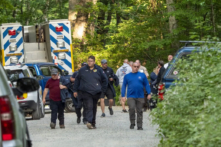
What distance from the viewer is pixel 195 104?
27.5 feet

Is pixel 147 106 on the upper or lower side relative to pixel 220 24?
lower

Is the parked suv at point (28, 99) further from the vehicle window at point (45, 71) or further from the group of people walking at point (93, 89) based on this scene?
the vehicle window at point (45, 71)

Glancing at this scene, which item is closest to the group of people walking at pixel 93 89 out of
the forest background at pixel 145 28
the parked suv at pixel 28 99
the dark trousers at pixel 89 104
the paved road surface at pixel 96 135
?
the dark trousers at pixel 89 104

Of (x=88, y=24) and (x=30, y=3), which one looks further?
(x=30, y=3)

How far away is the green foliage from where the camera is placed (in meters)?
7.01

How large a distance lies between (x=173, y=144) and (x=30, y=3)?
37.7 m

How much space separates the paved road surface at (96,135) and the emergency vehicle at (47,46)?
540 cm

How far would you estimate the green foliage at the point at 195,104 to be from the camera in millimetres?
7012

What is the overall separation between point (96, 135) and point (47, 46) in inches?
434

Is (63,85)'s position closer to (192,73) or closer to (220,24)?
(192,73)

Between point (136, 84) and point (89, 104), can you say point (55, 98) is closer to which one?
point (89, 104)

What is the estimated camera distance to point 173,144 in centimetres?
855

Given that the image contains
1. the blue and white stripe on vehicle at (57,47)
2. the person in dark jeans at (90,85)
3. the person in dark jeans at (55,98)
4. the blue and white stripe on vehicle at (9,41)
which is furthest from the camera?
the blue and white stripe on vehicle at (57,47)

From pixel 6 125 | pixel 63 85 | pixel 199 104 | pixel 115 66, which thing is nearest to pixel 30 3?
pixel 115 66
